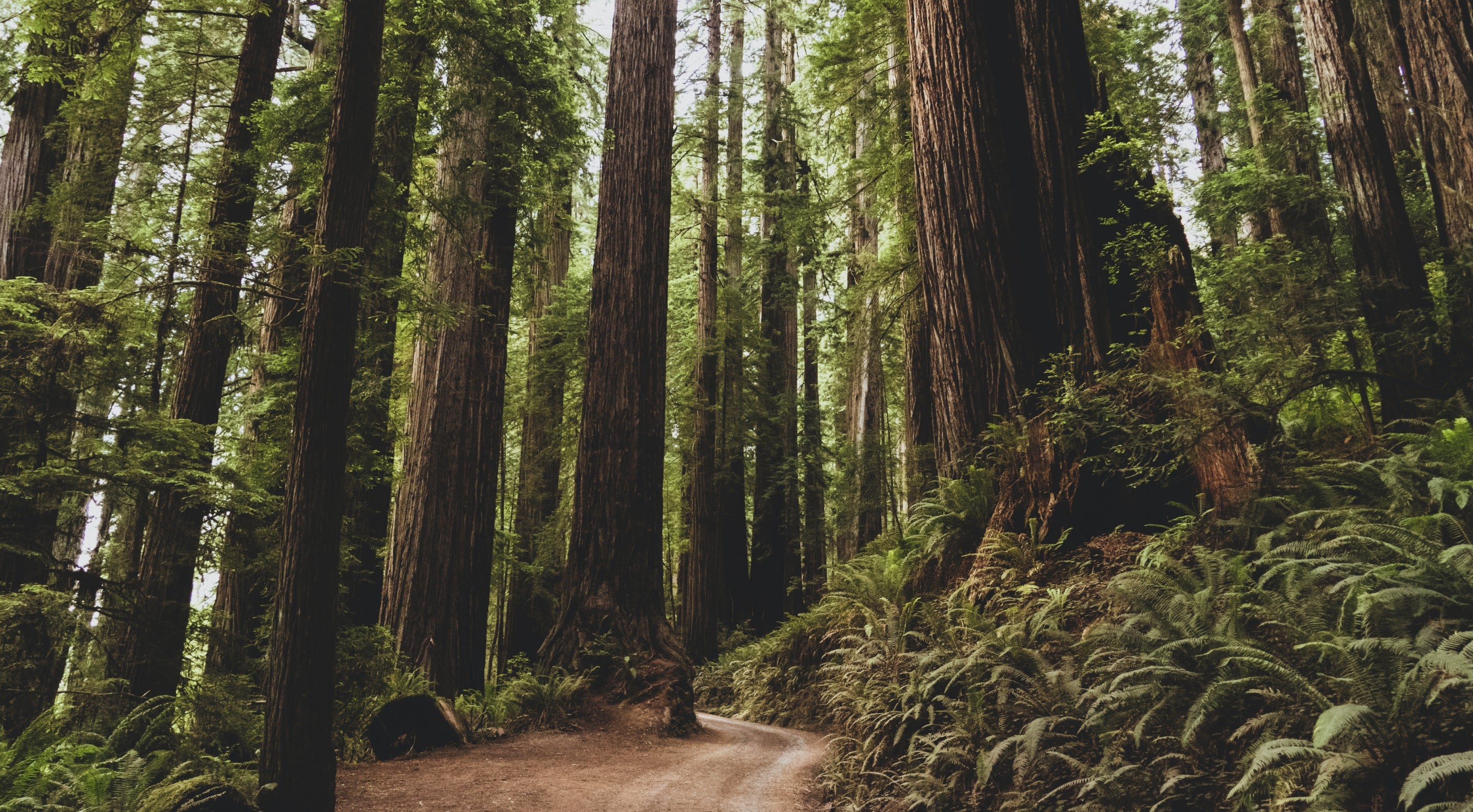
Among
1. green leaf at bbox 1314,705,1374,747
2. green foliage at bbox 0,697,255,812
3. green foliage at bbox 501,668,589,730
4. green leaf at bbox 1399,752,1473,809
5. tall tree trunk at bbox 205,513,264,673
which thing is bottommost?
green foliage at bbox 501,668,589,730

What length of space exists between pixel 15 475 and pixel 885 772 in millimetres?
5694

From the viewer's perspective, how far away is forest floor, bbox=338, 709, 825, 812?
4.57 meters

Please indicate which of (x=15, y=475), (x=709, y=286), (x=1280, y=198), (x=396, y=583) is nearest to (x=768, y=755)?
(x=396, y=583)

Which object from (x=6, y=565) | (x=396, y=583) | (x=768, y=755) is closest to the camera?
(x=6, y=565)

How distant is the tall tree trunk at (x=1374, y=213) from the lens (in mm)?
6449

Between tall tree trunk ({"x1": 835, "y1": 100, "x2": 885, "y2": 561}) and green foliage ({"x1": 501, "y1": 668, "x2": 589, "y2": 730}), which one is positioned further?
tall tree trunk ({"x1": 835, "y1": 100, "x2": 885, "y2": 561})

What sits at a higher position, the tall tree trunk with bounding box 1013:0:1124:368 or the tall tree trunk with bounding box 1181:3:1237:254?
the tall tree trunk with bounding box 1181:3:1237:254

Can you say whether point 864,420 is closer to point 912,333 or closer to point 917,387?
point 917,387

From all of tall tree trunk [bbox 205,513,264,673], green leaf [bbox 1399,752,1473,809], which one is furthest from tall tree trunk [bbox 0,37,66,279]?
green leaf [bbox 1399,752,1473,809]

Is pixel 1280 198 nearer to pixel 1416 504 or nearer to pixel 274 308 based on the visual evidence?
pixel 1416 504

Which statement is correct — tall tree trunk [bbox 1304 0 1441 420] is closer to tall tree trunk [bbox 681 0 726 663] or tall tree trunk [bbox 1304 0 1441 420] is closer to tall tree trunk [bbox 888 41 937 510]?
tall tree trunk [bbox 888 41 937 510]

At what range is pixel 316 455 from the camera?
401cm

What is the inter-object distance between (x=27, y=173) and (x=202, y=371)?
15.7ft

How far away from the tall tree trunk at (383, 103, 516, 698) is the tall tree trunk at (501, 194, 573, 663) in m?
4.37
